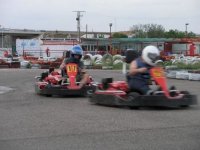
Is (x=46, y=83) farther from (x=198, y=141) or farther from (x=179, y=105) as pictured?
(x=198, y=141)

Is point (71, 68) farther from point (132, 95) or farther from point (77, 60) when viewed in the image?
point (132, 95)

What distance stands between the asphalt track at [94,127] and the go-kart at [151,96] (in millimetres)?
144

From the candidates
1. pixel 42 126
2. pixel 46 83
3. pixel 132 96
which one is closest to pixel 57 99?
pixel 46 83

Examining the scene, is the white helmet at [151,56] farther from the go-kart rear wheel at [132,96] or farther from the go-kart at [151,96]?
the go-kart rear wheel at [132,96]

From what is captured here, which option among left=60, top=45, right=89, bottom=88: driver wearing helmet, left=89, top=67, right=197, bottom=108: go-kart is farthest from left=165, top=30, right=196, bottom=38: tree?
left=89, top=67, right=197, bottom=108: go-kart

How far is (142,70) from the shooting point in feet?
30.6

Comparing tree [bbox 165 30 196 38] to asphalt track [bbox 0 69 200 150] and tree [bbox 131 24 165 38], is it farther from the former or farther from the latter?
asphalt track [bbox 0 69 200 150]

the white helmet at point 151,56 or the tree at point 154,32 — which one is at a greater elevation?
the tree at point 154,32

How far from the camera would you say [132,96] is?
912 cm

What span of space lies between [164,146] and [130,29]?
107m

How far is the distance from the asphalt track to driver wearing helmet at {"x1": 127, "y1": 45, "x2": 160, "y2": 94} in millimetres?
471

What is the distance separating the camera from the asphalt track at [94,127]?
5805 millimetres

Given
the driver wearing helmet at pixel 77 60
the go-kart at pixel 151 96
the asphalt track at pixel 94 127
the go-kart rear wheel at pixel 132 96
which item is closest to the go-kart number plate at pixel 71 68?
the driver wearing helmet at pixel 77 60

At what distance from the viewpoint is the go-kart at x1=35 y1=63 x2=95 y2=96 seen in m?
11.7
